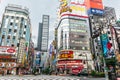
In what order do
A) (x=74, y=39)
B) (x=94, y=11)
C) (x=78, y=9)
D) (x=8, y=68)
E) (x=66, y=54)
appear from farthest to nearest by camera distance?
(x=94, y=11)
(x=78, y=9)
(x=74, y=39)
(x=66, y=54)
(x=8, y=68)

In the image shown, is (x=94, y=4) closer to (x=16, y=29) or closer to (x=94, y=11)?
(x=94, y=11)

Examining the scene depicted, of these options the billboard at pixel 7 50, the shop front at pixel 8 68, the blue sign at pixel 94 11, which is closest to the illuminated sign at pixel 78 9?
the blue sign at pixel 94 11

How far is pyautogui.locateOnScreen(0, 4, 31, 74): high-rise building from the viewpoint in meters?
47.2

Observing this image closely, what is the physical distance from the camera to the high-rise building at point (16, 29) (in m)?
47.2

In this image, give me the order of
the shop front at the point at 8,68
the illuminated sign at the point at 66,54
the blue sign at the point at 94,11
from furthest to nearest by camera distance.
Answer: the blue sign at the point at 94,11
the illuminated sign at the point at 66,54
the shop front at the point at 8,68

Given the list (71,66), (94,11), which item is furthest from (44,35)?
(71,66)

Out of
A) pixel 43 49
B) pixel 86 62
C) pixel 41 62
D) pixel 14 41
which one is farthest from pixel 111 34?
pixel 43 49

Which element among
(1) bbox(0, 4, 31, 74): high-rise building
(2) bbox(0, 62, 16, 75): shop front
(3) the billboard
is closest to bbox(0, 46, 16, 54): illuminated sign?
(3) the billboard

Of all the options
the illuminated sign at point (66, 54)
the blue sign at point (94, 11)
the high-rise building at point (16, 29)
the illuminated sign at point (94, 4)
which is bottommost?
the illuminated sign at point (66, 54)

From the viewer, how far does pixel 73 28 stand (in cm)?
5503

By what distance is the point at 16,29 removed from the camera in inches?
1987

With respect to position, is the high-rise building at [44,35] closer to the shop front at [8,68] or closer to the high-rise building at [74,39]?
the high-rise building at [74,39]

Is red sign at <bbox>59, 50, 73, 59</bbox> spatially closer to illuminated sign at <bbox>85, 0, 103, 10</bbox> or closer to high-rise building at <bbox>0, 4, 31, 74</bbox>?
high-rise building at <bbox>0, 4, 31, 74</bbox>

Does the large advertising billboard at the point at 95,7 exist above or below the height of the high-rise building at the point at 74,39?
above
